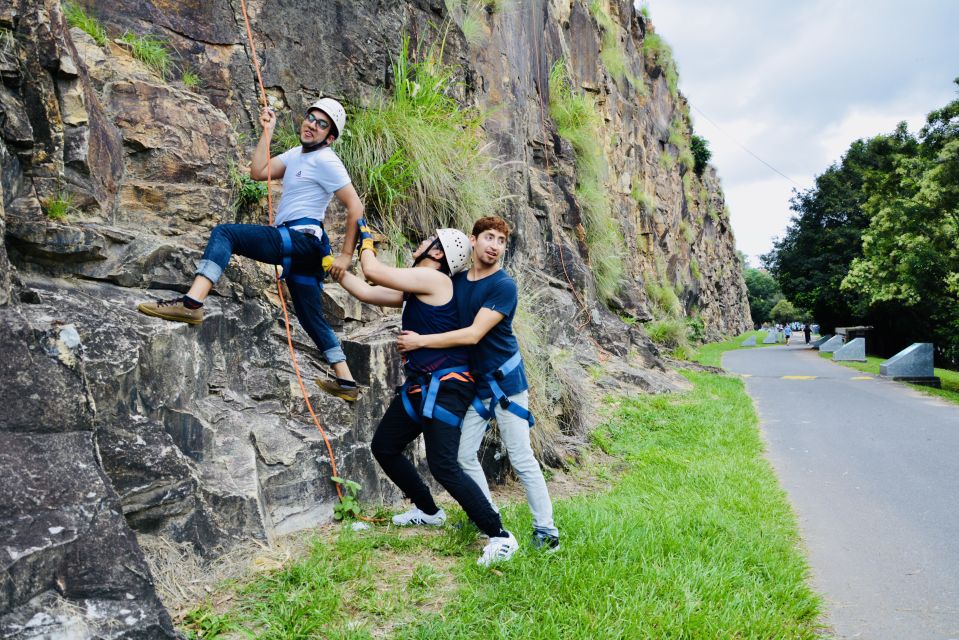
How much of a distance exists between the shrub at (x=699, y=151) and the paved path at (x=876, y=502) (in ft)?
101

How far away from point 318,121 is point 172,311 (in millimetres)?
1571

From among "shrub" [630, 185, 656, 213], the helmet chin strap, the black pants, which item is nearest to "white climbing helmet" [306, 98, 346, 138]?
the helmet chin strap

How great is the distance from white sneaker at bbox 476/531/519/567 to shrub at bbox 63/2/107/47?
4872 mm

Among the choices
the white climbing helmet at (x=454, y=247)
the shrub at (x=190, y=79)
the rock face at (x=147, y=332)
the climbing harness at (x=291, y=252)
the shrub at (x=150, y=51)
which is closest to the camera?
the rock face at (x=147, y=332)

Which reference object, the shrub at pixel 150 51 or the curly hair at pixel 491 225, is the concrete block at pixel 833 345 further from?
the shrub at pixel 150 51

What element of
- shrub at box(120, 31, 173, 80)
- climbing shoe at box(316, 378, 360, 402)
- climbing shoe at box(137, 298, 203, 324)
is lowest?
climbing shoe at box(316, 378, 360, 402)

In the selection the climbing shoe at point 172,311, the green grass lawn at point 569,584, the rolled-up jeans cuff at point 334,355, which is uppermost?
A: the climbing shoe at point 172,311

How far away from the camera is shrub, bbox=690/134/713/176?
4100cm

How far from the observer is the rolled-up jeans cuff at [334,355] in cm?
497

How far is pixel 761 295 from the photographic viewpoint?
10744 centimetres

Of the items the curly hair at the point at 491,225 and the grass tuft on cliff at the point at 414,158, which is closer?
the curly hair at the point at 491,225

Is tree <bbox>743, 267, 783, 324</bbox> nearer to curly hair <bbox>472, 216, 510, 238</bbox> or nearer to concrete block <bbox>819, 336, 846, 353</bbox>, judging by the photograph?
concrete block <bbox>819, 336, 846, 353</bbox>

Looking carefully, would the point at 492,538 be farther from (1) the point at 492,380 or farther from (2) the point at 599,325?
(2) the point at 599,325

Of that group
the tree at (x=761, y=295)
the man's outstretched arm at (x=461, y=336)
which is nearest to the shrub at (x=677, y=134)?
the man's outstretched arm at (x=461, y=336)
